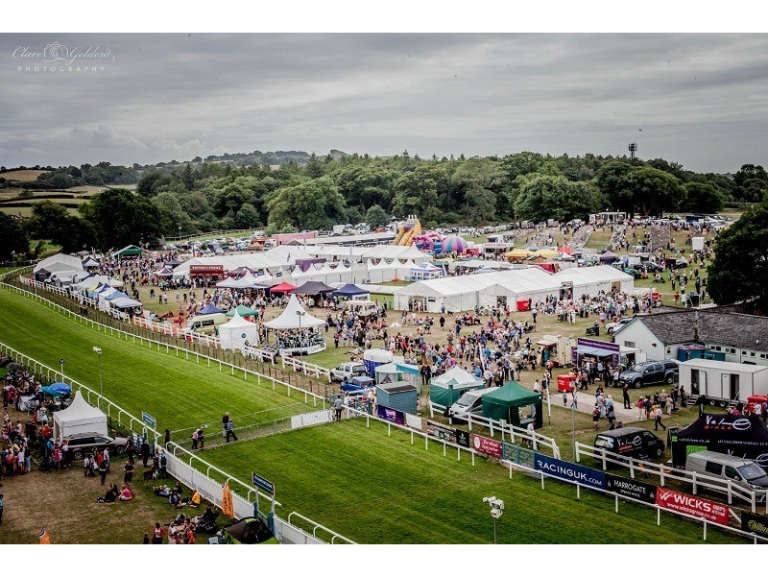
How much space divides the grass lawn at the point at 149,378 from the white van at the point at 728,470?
12.1 meters

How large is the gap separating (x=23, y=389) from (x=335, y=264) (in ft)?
111

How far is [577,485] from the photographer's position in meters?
19.0

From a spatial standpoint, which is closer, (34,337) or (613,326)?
(613,326)

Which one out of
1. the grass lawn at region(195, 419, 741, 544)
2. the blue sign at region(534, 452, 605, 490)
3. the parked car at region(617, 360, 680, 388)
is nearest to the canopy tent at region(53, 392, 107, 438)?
the grass lawn at region(195, 419, 741, 544)

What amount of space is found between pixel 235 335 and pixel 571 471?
21633 millimetres

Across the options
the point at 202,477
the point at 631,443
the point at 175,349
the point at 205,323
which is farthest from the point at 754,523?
the point at 205,323

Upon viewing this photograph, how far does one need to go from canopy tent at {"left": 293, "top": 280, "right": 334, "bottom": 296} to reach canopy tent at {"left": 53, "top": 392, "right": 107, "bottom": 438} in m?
27.7

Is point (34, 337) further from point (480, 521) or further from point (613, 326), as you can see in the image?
point (480, 521)

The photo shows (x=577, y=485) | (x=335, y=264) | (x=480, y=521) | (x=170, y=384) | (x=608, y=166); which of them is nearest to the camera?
(x=480, y=521)

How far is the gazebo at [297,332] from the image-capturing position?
36.4 m

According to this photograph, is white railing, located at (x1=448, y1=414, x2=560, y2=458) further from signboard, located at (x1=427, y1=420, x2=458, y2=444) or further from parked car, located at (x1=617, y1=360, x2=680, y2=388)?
parked car, located at (x1=617, y1=360, x2=680, y2=388)

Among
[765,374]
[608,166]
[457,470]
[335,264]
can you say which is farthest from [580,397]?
[608,166]

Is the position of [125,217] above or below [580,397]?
above

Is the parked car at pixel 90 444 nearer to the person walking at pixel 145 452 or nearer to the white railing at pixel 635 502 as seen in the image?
the person walking at pixel 145 452
